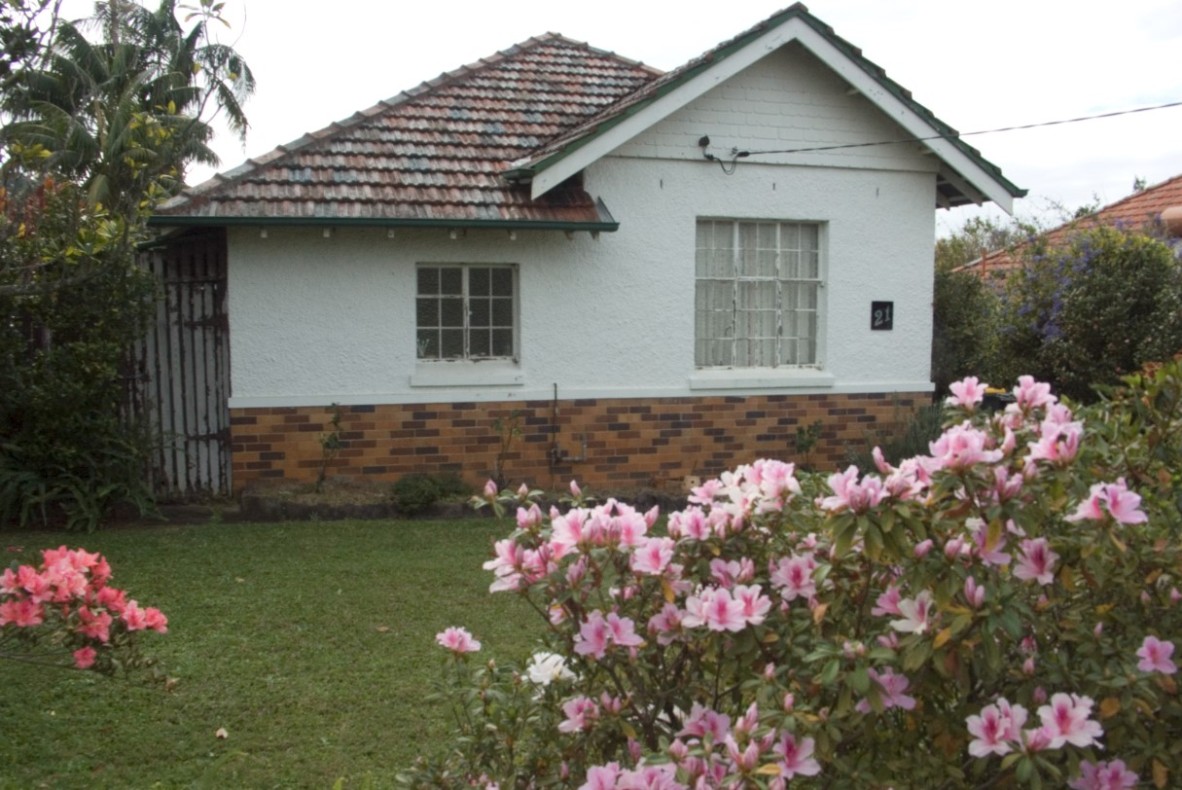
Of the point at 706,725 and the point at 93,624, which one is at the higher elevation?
the point at 706,725

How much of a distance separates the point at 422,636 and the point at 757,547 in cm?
420

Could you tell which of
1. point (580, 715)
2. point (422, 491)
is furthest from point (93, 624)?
point (422, 491)

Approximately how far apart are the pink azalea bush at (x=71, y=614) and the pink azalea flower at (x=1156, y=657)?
313 cm

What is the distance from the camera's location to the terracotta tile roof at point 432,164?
10141mm

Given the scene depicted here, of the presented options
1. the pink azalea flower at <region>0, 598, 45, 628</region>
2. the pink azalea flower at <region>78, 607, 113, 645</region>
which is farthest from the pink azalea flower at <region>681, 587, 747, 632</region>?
the pink azalea flower at <region>0, 598, 45, 628</region>

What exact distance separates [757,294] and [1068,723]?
Result: 9927 millimetres

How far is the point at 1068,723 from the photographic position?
2.24m

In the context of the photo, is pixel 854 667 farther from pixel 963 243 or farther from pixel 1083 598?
pixel 963 243

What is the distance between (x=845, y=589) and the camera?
2.62 metres

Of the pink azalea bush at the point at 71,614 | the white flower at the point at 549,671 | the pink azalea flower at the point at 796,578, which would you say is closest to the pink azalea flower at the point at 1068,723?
the pink azalea flower at the point at 796,578

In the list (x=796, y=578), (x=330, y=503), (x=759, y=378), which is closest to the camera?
(x=796, y=578)

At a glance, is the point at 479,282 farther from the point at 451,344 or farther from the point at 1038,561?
the point at 1038,561

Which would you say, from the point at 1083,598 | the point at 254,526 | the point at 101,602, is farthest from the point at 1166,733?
the point at 254,526

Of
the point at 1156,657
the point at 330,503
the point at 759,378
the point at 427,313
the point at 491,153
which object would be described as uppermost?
the point at 491,153
